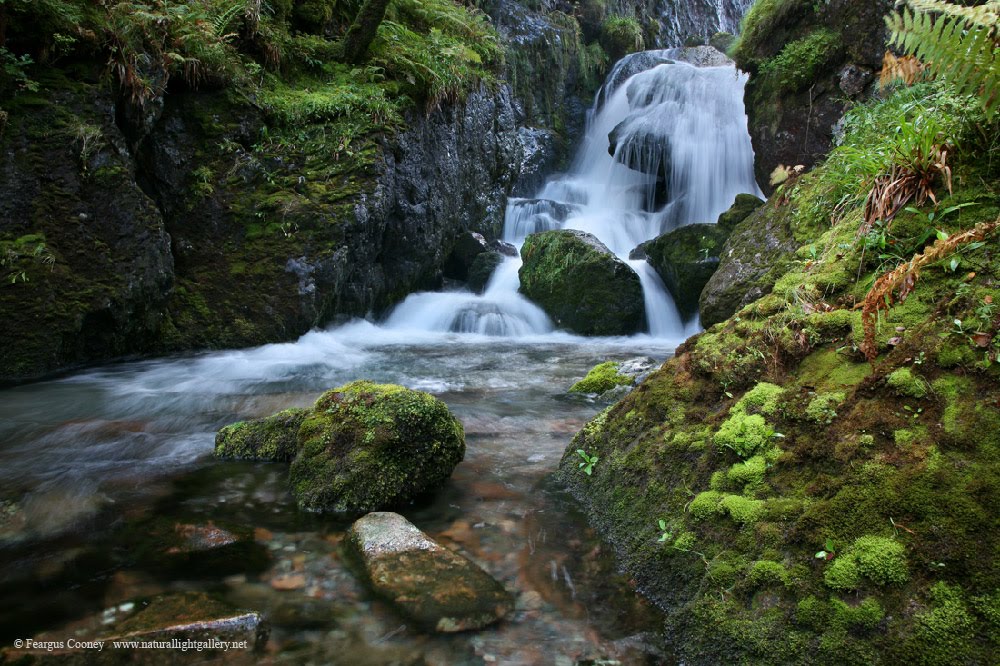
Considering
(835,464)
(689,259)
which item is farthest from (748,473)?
(689,259)

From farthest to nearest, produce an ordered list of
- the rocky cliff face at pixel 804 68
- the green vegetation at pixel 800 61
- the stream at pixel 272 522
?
the green vegetation at pixel 800 61 → the rocky cliff face at pixel 804 68 → the stream at pixel 272 522

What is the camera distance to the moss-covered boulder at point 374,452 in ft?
12.0

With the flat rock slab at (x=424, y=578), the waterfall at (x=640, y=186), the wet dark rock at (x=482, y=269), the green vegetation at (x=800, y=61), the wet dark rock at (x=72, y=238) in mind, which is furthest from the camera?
the wet dark rock at (x=482, y=269)

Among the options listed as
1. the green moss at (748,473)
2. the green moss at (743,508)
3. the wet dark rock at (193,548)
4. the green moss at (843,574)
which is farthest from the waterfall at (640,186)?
the green moss at (843,574)

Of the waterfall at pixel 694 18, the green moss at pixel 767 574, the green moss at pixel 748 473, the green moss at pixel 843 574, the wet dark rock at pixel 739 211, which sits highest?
the waterfall at pixel 694 18

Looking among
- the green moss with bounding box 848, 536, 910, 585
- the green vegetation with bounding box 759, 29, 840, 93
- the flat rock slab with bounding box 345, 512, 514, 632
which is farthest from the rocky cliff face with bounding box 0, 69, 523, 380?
the green moss with bounding box 848, 536, 910, 585

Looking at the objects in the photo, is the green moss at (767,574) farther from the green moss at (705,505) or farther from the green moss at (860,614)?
the green moss at (705,505)

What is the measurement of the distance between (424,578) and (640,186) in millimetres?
17976

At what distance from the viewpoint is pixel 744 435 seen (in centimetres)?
273

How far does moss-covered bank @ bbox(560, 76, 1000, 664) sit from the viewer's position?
1849 mm

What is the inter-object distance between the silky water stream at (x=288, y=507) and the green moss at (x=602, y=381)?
0.32 m

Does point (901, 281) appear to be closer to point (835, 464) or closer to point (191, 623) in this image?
point (835, 464)

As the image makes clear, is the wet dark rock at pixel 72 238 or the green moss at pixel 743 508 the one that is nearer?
the green moss at pixel 743 508

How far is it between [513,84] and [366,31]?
33.6 ft
